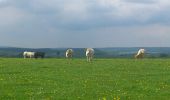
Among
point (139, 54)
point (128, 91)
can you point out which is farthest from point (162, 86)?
point (139, 54)

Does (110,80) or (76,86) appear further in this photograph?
(110,80)

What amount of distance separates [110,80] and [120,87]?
430cm

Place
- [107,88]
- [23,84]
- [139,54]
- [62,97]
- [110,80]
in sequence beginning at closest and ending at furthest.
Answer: [62,97] < [107,88] < [23,84] < [110,80] < [139,54]

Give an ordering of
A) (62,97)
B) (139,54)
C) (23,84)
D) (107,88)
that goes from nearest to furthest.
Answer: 1. (62,97)
2. (107,88)
3. (23,84)
4. (139,54)

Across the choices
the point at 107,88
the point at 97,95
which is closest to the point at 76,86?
the point at 107,88

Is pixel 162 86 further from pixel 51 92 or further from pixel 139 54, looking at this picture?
pixel 139 54

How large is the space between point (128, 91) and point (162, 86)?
3.51 meters

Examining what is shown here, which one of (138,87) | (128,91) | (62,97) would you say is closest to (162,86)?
(138,87)

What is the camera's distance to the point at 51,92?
24.9 metres

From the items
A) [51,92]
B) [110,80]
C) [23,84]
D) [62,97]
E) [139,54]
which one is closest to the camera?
[62,97]

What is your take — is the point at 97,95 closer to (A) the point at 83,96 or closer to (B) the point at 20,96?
(A) the point at 83,96

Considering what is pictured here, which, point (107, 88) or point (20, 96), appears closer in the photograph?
point (20, 96)

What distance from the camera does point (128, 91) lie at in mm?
25719

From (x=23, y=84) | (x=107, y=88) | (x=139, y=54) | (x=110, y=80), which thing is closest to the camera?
(x=107, y=88)
